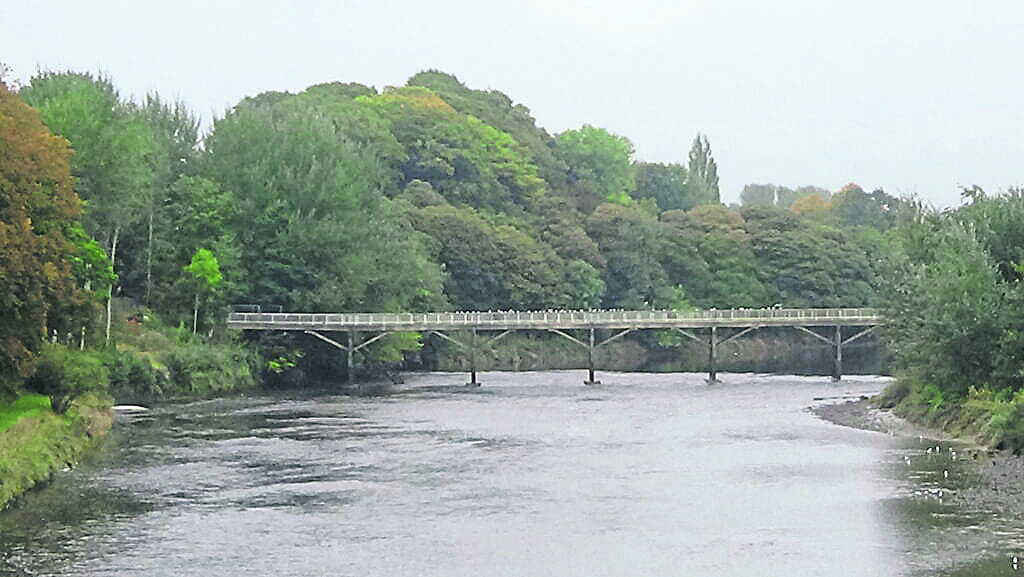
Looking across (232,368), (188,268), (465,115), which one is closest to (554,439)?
(232,368)

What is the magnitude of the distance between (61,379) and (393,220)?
53.1m

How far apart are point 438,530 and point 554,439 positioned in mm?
19659

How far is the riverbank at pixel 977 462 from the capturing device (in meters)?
39.3

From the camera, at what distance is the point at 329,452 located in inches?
2068

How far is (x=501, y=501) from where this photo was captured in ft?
137

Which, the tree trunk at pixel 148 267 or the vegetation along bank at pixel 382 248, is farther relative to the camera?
the tree trunk at pixel 148 267

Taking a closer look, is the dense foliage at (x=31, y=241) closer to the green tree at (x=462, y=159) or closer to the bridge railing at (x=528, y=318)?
the bridge railing at (x=528, y=318)

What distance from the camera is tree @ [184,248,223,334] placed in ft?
277

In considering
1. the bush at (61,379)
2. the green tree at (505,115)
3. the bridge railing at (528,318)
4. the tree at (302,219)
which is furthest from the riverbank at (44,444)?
the green tree at (505,115)

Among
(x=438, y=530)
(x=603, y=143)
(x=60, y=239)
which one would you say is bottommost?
(x=438, y=530)

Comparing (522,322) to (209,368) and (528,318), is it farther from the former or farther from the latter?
(209,368)

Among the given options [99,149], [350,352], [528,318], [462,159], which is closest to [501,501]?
[99,149]

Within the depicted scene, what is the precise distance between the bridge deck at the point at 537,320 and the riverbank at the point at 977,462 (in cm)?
1949

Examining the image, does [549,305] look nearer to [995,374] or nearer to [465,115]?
[465,115]
